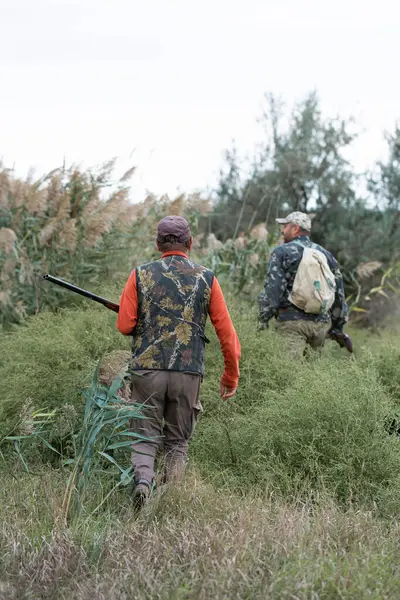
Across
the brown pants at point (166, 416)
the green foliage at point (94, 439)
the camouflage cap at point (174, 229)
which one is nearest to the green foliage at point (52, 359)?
the brown pants at point (166, 416)

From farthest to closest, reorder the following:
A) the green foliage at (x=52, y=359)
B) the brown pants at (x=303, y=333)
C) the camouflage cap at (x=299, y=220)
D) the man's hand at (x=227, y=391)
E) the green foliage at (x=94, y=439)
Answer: the camouflage cap at (x=299, y=220), the brown pants at (x=303, y=333), the green foliage at (x=52, y=359), the man's hand at (x=227, y=391), the green foliage at (x=94, y=439)

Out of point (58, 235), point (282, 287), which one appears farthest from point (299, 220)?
point (58, 235)

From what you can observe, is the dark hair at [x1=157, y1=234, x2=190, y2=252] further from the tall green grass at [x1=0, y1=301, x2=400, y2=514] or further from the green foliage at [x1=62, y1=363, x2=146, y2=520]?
the tall green grass at [x1=0, y1=301, x2=400, y2=514]

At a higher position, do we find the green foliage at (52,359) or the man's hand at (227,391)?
the man's hand at (227,391)

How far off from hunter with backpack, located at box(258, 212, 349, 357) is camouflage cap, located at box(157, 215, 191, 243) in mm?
2366

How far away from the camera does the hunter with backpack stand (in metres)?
7.61

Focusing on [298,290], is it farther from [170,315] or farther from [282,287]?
[170,315]

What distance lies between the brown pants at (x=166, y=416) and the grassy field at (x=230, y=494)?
0.18 meters

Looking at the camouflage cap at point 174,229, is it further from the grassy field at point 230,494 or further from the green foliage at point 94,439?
the grassy field at point 230,494

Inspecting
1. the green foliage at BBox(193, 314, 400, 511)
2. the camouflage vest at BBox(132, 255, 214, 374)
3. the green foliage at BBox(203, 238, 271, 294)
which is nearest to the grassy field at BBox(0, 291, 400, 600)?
the green foliage at BBox(193, 314, 400, 511)

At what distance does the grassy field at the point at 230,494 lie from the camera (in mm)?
3646

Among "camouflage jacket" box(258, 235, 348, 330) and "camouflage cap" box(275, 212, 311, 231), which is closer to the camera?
"camouflage jacket" box(258, 235, 348, 330)

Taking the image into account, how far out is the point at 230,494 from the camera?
5074 millimetres

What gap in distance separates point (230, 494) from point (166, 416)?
1.96ft
